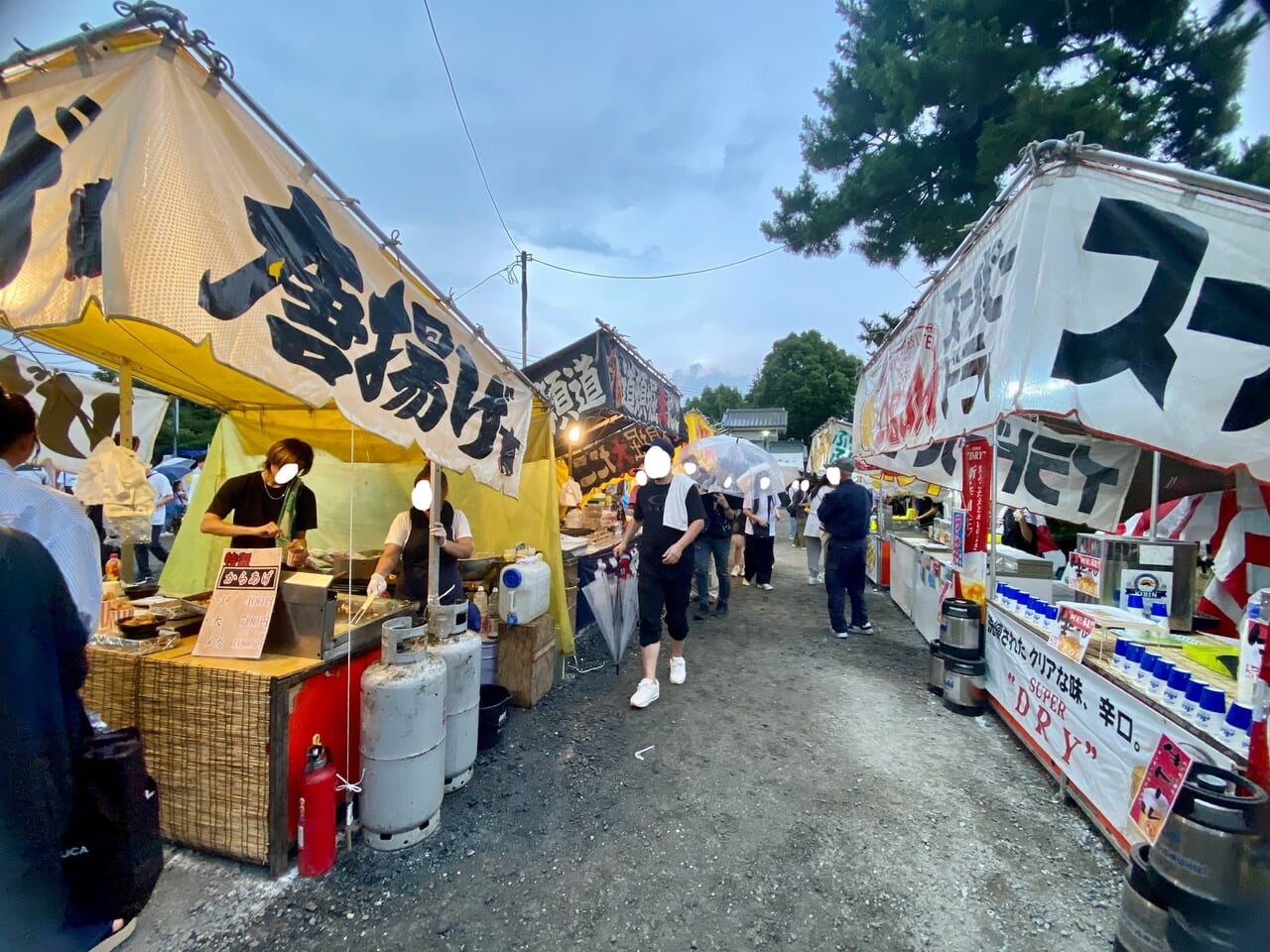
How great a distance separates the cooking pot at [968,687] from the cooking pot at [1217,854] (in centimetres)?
Result: 274

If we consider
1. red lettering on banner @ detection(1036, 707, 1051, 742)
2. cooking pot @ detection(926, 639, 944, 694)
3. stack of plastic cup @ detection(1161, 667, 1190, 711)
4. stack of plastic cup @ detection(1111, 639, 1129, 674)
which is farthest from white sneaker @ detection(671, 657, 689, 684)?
stack of plastic cup @ detection(1161, 667, 1190, 711)

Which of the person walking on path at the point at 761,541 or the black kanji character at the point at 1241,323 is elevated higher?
the black kanji character at the point at 1241,323

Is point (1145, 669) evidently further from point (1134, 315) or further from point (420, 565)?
point (420, 565)

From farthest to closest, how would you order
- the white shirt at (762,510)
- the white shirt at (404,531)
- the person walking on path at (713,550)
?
1. the white shirt at (762,510)
2. the person walking on path at (713,550)
3. the white shirt at (404,531)

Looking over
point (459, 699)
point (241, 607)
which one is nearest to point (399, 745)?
point (459, 699)

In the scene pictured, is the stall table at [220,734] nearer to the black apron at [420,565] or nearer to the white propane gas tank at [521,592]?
the black apron at [420,565]

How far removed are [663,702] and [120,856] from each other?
368cm

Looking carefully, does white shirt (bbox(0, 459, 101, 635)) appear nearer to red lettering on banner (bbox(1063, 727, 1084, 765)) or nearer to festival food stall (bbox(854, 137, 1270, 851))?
festival food stall (bbox(854, 137, 1270, 851))

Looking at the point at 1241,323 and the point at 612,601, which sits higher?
the point at 1241,323

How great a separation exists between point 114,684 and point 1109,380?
489 cm

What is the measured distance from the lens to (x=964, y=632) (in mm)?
4691

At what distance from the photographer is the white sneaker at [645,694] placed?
15.2 feet

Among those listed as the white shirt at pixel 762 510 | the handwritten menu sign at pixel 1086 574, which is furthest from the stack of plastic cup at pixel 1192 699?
the white shirt at pixel 762 510

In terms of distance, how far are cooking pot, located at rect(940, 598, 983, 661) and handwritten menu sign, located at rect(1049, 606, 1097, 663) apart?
0.92 metres
